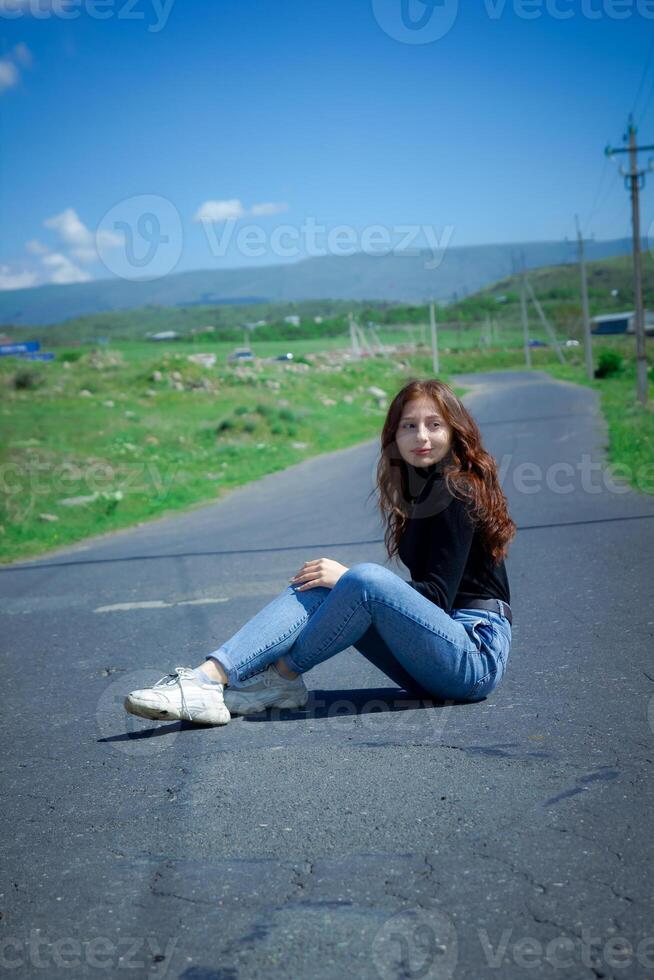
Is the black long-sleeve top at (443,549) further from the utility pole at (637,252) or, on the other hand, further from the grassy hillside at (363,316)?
the grassy hillside at (363,316)

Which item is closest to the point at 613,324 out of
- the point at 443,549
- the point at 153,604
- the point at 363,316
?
the point at 363,316

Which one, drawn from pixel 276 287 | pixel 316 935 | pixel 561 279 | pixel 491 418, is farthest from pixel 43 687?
pixel 561 279

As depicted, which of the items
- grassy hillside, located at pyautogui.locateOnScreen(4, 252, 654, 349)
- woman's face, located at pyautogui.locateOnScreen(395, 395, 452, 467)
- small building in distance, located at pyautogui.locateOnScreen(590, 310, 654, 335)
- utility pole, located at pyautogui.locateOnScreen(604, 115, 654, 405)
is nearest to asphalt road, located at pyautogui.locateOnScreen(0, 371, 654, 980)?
woman's face, located at pyautogui.locateOnScreen(395, 395, 452, 467)

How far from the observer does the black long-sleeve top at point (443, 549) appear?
412cm

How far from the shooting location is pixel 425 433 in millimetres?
4352

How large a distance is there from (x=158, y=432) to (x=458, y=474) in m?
18.2

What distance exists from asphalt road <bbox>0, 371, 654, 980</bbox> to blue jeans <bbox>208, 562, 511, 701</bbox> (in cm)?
18

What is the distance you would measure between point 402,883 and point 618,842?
0.67 m

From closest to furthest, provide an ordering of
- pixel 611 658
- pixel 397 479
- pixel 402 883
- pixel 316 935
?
pixel 316 935, pixel 402 883, pixel 397 479, pixel 611 658

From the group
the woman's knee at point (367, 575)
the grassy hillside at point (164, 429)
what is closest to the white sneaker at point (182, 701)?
the woman's knee at point (367, 575)

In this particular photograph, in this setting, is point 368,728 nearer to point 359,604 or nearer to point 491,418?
point 359,604

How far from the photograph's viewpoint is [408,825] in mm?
3174

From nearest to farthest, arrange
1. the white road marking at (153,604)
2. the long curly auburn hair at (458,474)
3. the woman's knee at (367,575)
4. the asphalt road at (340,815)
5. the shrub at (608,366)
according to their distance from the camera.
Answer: the asphalt road at (340,815) < the woman's knee at (367,575) < the long curly auburn hair at (458,474) < the white road marking at (153,604) < the shrub at (608,366)

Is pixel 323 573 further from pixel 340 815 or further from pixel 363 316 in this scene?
pixel 363 316
